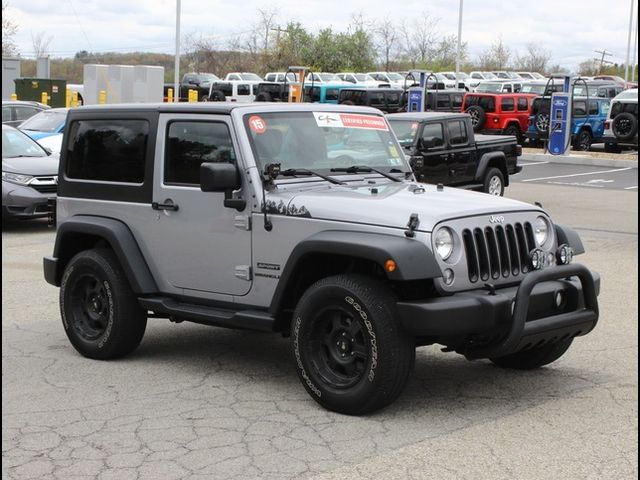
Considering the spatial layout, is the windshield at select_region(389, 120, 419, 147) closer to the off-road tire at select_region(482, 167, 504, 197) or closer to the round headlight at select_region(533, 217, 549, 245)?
the off-road tire at select_region(482, 167, 504, 197)

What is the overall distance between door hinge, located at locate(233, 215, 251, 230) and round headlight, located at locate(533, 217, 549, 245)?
68.5 inches

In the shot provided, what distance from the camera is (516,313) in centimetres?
566

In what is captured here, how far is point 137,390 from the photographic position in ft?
21.3

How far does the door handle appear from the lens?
6852mm

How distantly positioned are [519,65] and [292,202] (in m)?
96.9

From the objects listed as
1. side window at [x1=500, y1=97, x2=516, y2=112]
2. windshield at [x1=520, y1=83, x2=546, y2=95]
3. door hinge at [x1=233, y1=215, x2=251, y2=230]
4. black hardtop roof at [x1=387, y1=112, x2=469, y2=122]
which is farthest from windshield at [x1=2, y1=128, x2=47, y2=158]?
windshield at [x1=520, y1=83, x2=546, y2=95]

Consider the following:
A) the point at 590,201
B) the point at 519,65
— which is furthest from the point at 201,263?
the point at 519,65

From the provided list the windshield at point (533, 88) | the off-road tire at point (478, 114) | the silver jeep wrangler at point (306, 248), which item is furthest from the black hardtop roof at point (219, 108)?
the windshield at point (533, 88)

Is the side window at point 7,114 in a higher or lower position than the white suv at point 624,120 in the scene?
lower

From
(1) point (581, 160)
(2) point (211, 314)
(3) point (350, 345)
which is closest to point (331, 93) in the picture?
(1) point (581, 160)

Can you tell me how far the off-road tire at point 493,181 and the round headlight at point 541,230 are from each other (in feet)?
37.9

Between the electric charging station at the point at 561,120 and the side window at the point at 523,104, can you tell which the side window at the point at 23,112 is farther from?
the side window at the point at 523,104

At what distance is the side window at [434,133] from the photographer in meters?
17.3

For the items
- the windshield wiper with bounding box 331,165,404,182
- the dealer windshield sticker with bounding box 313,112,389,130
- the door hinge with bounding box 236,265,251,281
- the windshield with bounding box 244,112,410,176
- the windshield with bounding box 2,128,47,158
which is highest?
the dealer windshield sticker with bounding box 313,112,389,130
